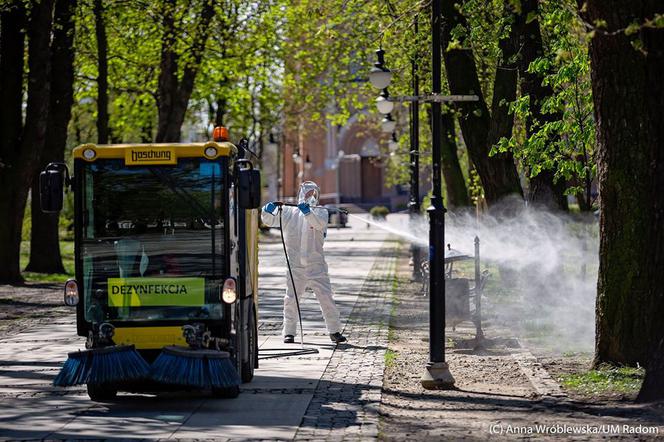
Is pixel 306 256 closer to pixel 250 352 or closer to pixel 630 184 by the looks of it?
pixel 250 352

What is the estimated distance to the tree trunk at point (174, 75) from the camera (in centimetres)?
3002

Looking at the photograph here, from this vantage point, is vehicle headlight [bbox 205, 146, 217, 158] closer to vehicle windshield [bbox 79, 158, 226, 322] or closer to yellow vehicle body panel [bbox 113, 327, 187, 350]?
vehicle windshield [bbox 79, 158, 226, 322]

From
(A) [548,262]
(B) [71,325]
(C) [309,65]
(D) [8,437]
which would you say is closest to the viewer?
(D) [8,437]

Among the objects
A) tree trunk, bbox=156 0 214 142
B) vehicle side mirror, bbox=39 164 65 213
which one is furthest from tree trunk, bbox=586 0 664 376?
tree trunk, bbox=156 0 214 142

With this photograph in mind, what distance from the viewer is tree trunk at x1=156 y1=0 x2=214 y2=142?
98.5ft

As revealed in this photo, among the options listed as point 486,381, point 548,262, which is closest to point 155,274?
point 486,381

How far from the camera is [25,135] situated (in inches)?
1014

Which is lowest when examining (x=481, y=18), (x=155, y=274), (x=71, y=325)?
(x=71, y=325)

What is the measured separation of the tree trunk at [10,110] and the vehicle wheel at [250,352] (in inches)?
586

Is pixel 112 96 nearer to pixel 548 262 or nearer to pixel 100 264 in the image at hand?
pixel 548 262

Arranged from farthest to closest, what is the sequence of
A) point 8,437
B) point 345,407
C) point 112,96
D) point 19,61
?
point 112,96
point 19,61
point 345,407
point 8,437

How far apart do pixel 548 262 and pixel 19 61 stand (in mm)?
11905

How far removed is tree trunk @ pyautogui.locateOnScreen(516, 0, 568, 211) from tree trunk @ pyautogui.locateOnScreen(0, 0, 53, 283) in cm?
1041

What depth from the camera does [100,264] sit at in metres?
10.9
